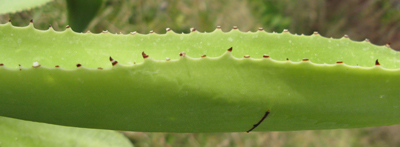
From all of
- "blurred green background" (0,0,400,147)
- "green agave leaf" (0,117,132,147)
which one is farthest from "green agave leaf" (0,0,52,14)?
"blurred green background" (0,0,400,147)

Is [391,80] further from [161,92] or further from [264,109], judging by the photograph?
[161,92]

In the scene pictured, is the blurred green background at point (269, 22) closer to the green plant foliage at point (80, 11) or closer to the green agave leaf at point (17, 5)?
the green plant foliage at point (80, 11)

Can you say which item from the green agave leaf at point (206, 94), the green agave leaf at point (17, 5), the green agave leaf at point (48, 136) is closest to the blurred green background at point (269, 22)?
the green agave leaf at point (48, 136)

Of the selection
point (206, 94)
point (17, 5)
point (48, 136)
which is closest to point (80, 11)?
point (17, 5)

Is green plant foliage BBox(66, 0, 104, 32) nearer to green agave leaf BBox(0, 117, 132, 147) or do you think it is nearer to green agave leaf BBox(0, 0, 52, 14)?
green agave leaf BBox(0, 0, 52, 14)

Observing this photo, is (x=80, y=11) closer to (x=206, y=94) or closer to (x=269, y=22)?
(x=206, y=94)

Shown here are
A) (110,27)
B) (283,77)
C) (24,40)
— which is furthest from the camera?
(110,27)

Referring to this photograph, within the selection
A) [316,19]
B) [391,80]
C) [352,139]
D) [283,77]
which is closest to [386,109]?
[391,80]
